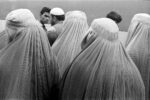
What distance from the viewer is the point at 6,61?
1879mm

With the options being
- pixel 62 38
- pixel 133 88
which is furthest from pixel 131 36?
pixel 133 88

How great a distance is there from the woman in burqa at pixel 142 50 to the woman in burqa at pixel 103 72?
2.17 ft

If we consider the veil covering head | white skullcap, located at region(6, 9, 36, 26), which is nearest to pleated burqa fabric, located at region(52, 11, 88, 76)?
the veil covering head

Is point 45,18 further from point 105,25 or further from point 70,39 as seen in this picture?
point 105,25

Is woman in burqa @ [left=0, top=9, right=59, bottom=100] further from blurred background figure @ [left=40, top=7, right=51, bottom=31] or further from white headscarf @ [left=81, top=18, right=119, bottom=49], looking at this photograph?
blurred background figure @ [left=40, top=7, right=51, bottom=31]

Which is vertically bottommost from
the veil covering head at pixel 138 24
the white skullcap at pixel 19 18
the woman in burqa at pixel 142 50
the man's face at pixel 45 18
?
the man's face at pixel 45 18

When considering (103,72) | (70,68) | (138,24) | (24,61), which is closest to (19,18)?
(24,61)

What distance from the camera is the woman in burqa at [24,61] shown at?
1.84 meters

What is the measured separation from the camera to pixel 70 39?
283 centimetres

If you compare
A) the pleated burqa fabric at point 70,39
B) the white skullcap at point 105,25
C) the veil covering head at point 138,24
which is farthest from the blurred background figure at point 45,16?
the white skullcap at point 105,25

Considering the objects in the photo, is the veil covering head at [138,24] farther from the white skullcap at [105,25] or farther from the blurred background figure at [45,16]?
the blurred background figure at [45,16]

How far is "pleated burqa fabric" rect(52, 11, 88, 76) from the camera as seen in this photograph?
2.68m

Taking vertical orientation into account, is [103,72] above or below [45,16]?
above

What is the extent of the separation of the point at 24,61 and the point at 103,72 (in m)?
0.42
